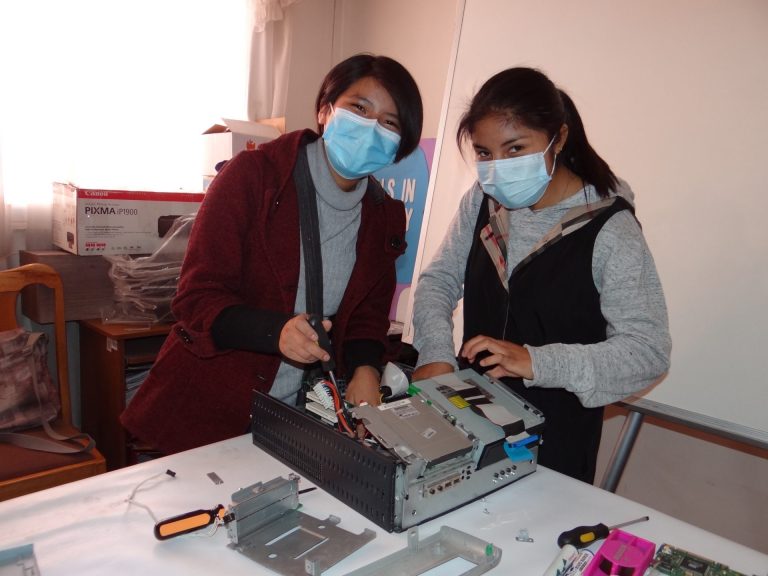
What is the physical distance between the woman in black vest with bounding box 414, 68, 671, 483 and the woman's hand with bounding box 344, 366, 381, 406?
0.33ft

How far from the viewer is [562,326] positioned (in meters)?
1.16

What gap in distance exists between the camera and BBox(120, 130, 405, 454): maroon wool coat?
1089mm

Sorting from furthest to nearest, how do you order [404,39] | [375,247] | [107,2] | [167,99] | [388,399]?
[404,39] → [167,99] → [107,2] → [375,247] → [388,399]

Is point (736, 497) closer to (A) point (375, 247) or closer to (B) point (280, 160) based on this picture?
(A) point (375, 247)

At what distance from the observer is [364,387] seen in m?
1.13

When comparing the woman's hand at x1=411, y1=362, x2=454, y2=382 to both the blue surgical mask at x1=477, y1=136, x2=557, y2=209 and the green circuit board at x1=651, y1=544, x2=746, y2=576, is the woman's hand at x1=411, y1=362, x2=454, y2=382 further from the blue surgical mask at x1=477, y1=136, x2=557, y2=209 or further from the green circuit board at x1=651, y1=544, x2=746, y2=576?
the green circuit board at x1=651, y1=544, x2=746, y2=576

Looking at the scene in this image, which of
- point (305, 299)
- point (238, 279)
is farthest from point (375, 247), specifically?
point (238, 279)

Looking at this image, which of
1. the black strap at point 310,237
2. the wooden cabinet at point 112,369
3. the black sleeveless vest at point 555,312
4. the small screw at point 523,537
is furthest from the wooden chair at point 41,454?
the small screw at point 523,537

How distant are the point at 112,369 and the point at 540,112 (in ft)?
5.39

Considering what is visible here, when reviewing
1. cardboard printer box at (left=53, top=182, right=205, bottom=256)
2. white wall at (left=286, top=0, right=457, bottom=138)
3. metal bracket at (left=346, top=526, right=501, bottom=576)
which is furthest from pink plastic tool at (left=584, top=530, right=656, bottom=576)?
white wall at (left=286, top=0, right=457, bottom=138)

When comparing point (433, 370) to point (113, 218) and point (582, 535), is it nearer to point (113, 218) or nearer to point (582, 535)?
point (582, 535)

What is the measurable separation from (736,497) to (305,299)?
148cm

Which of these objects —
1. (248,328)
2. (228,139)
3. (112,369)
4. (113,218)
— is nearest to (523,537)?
(248,328)

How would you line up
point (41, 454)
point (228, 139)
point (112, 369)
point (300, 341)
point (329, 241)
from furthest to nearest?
1. point (228, 139)
2. point (112, 369)
3. point (41, 454)
4. point (329, 241)
5. point (300, 341)
